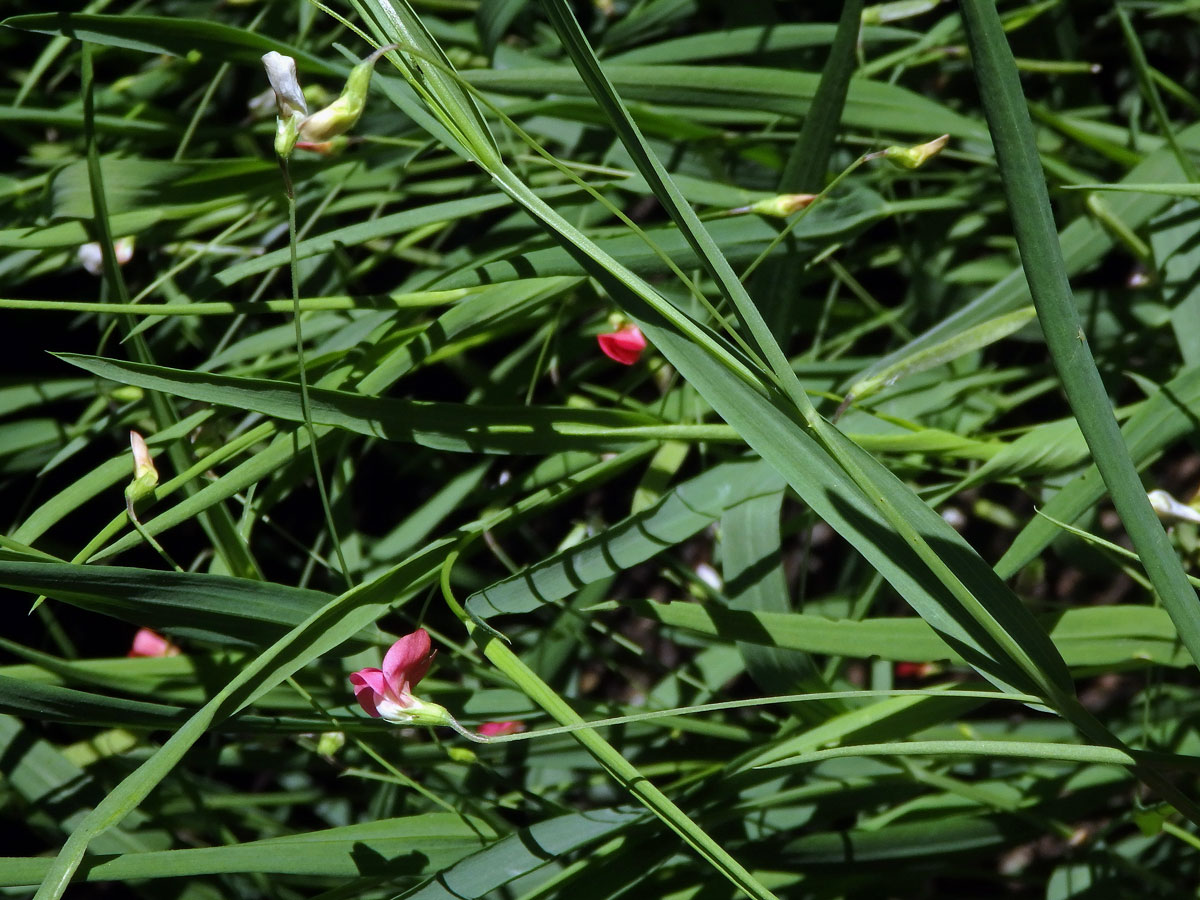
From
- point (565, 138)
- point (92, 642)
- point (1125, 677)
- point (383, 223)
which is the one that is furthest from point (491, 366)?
point (1125, 677)

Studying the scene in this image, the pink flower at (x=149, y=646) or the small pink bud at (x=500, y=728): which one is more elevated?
the pink flower at (x=149, y=646)

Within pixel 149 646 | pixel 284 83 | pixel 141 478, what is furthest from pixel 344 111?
pixel 149 646

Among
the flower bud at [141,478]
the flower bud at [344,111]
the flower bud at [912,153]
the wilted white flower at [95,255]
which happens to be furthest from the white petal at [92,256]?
the flower bud at [912,153]

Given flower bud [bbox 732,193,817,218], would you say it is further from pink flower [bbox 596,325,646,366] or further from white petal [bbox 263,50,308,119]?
white petal [bbox 263,50,308,119]

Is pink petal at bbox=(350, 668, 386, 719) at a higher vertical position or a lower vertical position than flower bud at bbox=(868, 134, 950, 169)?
lower

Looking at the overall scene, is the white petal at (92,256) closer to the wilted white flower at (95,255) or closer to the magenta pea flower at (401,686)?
the wilted white flower at (95,255)

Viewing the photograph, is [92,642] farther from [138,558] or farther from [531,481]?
[531,481]

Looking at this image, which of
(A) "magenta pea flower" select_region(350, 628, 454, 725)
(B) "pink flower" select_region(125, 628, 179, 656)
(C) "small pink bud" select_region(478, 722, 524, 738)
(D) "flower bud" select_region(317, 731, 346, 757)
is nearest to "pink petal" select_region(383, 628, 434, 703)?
(A) "magenta pea flower" select_region(350, 628, 454, 725)
